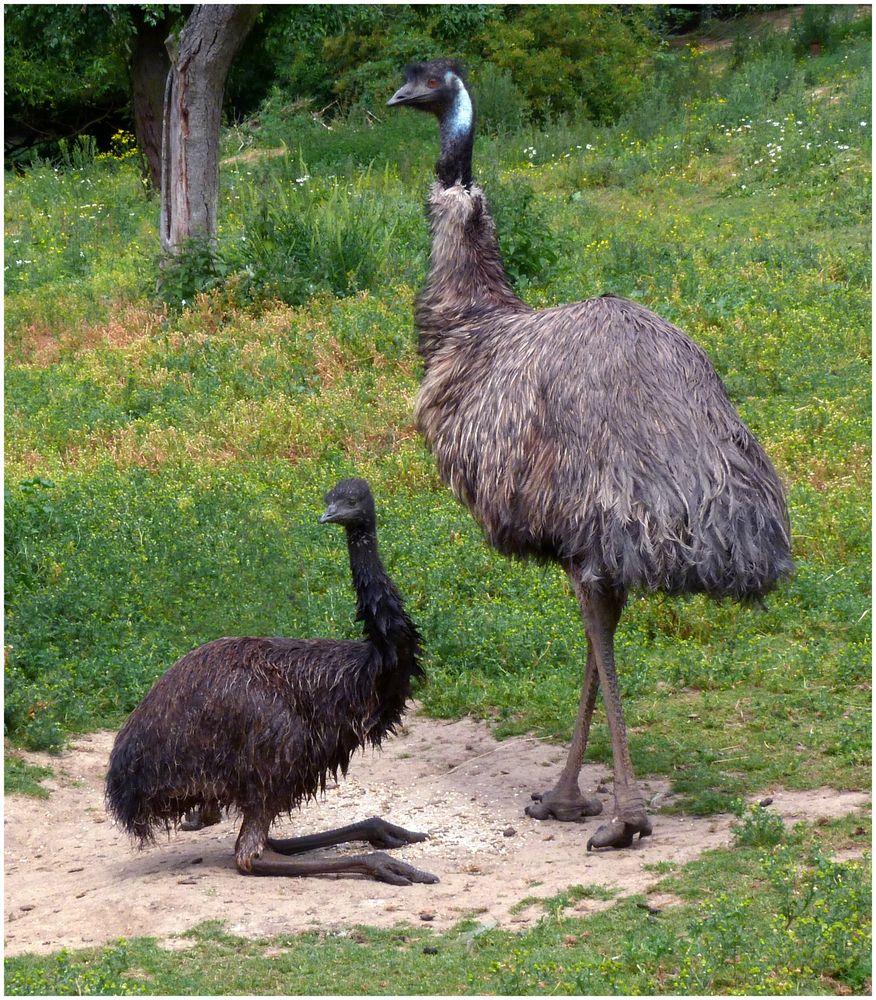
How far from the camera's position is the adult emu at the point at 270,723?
552 cm

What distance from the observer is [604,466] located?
557 cm

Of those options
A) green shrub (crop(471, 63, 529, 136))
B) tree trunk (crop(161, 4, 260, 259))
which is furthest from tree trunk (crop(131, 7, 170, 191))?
green shrub (crop(471, 63, 529, 136))

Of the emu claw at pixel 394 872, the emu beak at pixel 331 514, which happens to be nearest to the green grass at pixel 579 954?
the emu claw at pixel 394 872

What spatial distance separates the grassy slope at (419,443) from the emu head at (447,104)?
2.38m

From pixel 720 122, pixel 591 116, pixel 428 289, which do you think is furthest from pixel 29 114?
pixel 428 289

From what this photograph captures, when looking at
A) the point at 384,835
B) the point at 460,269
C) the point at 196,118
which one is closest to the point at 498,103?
the point at 196,118

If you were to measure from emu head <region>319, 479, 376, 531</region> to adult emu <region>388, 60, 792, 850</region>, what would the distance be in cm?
52

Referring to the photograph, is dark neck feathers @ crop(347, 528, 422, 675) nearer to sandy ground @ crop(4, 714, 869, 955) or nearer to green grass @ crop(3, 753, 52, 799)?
sandy ground @ crop(4, 714, 869, 955)

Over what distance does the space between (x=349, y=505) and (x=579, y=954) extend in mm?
1962

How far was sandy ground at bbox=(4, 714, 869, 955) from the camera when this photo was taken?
16.8 ft

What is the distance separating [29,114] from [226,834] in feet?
66.9

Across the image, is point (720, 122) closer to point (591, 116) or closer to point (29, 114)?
point (591, 116)

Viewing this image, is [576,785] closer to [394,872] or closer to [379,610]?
[394,872]

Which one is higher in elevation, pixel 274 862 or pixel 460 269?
pixel 460 269
